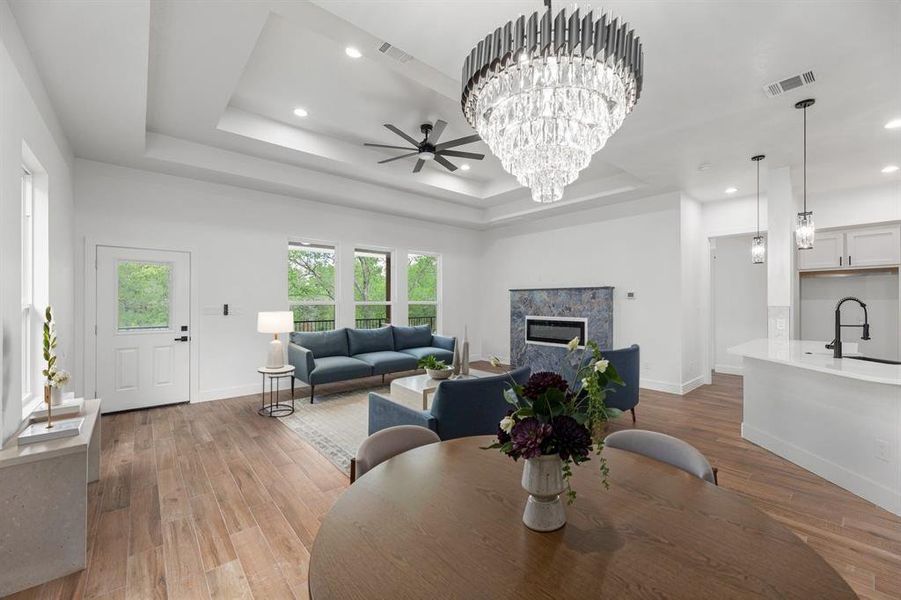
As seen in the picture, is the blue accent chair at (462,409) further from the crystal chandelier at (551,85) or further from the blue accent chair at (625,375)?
the blue accent chair at (625,375)

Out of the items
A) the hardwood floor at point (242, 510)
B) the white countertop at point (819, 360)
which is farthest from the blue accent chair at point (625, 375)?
the white countertop at point (819, 360)

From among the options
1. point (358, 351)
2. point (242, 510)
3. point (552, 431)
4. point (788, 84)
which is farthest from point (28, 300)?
point (788, 84)

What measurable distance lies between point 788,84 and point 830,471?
286 cm

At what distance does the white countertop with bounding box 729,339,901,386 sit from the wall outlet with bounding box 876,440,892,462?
0.45 m

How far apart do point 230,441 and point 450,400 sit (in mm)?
2420

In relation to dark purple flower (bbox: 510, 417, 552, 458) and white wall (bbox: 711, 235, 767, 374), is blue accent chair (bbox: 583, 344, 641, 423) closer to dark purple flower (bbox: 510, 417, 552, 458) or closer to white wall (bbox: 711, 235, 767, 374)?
dark purple flower (bbox: 510, 417, 552, 458)

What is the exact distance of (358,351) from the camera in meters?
5.97

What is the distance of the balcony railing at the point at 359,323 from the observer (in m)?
6.07

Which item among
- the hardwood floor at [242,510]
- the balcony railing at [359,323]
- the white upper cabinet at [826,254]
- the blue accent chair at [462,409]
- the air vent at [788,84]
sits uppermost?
the air vent at [788,84]

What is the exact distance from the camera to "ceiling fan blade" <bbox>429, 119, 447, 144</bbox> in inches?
159

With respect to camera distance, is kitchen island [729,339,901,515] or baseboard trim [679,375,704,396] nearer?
kitchen island [729,339,901,515]

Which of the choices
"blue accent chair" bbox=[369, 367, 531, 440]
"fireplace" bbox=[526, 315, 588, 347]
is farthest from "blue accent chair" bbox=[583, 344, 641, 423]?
"fireplace" bbox=[526, 315, 588, 347]

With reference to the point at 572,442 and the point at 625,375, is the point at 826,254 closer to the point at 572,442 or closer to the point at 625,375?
the point at 625,375

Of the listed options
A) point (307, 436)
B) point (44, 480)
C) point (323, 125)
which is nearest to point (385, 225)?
point (323, 125)
